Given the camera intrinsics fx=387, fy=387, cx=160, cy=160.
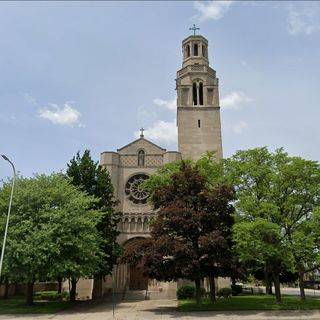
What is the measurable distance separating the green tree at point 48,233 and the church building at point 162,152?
12.6 metres

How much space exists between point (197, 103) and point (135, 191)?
1414 centimetres

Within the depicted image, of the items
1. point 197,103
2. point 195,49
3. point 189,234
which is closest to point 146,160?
point 197,103

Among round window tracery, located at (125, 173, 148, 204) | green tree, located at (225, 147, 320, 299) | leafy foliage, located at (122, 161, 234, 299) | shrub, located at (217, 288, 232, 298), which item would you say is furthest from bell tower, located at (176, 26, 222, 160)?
leafy foliage, located at (122, 161, 234, 299)

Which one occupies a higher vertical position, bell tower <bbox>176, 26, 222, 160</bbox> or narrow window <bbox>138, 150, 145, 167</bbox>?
bell tower <bbox>176, 26, 222, 160</bbox>

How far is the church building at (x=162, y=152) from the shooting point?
40688mm

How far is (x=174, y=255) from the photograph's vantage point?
75.1ft

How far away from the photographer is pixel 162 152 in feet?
148

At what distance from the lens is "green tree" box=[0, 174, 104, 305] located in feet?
80.9

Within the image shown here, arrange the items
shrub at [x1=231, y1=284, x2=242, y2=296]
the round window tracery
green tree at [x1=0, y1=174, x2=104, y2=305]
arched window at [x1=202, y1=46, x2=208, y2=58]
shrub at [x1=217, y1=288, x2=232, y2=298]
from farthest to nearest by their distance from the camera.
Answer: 1. arched window at [x1=202, y1=46, x2=208, y2=58]
2. the round window tracery
3. shrub at [x1=231, y1=284, x2=242, y2=296]
4. shrub at [x1=217, y1=288, x2=232, y2=298]
5. green tree at [x1=0, y1=174, x2=104, y2=305]

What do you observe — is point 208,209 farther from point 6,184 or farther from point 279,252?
point 6,184

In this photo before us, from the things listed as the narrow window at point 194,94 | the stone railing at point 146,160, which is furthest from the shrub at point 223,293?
the narrow window at point 194,94

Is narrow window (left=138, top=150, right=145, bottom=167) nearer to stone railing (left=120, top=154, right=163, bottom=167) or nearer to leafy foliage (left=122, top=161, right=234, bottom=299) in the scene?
stone railing (left=120, top=154, right=163, bottom=167)

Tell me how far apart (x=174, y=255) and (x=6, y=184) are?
1460cm

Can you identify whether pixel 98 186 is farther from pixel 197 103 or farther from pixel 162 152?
pixel 197 103
